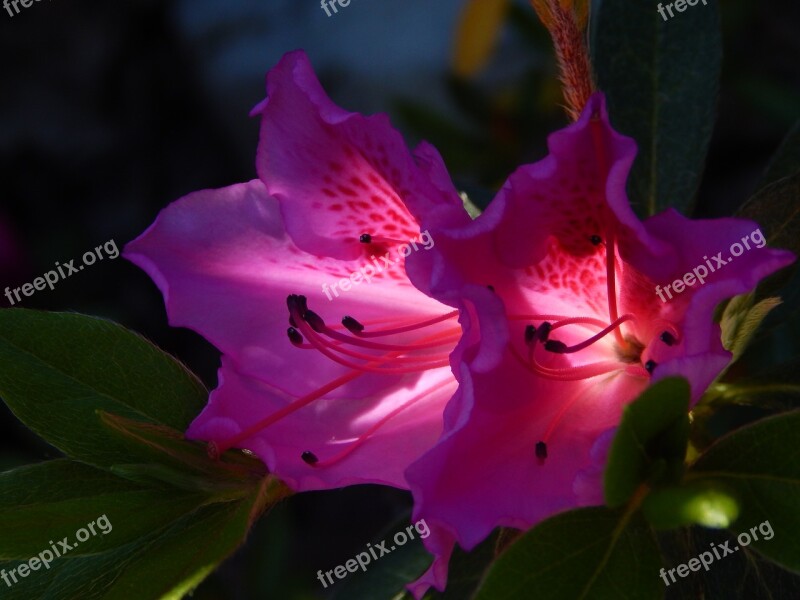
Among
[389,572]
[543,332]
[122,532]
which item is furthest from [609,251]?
[389,572]

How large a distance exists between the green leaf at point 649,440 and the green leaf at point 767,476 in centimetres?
6

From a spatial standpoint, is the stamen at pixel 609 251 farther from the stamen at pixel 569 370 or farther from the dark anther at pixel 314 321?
the dark anther at pixel 314 321

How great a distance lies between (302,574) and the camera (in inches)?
105

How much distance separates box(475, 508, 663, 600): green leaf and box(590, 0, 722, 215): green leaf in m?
0.59

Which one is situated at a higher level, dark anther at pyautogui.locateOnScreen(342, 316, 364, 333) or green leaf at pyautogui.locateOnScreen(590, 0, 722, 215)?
green leaf at pyautogui.locateOnScreen(590, 0, 722, 215)

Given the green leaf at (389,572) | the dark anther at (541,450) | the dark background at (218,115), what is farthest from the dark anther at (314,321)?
the dark background at (218,115)

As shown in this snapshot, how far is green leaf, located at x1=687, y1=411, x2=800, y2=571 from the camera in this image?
787mm

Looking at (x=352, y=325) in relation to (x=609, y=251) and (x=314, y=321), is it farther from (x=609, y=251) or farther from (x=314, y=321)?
(x=609, y=251)

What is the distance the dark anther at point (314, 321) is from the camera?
37.5 inches

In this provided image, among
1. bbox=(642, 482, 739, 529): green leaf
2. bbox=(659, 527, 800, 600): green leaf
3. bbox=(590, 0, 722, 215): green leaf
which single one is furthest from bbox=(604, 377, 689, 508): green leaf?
bbox=(590, 0, 722, 215): green leaf

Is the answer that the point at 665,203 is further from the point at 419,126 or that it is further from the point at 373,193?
the point at 419,126

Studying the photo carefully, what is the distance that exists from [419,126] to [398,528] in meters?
1.42

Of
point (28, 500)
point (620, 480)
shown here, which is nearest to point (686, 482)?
point (620, 480)

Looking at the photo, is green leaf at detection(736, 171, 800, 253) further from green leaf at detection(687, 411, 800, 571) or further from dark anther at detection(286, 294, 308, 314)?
dark anther at detection(286, 294, 308, 314)
